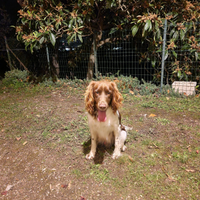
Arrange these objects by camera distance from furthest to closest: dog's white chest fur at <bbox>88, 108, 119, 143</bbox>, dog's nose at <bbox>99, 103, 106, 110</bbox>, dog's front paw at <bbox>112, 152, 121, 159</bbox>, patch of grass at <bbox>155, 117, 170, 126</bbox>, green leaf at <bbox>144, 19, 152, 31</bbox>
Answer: green leaf at <bbox>144, 19, 152, 31</bbox>
patch of grass at <bbox>155, 117, 170, 126</bbox>
dog's front paw at <bbox>112, 152, 121, 159</bbox>
dog's white chest fur at <bbox>88, 108, 119, 143</bbox>
dog's nose at <bbox>99, 103, 106, 110</bbox>

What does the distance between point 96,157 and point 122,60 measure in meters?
5.00

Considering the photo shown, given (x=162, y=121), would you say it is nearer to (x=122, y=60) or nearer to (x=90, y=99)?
(x=90, y=99)

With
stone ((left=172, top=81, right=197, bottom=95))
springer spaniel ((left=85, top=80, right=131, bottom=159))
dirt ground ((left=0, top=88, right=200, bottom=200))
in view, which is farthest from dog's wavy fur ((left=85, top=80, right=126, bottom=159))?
stone ((left=172, top=81, right=197, bottom=95))

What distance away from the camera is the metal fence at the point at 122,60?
5.65 m

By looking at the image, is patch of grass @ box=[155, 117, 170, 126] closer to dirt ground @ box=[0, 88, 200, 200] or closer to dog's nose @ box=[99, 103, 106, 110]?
dirt ground @ box=[0, 88, 200, 200]

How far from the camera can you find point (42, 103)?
4977 mm

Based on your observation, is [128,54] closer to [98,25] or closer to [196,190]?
[98,25]

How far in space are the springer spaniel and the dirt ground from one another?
333mm

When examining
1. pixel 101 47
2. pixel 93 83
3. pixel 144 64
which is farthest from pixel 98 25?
pixel 93 83

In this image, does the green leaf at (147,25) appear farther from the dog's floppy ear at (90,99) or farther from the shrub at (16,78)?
the shrub at (16,78)

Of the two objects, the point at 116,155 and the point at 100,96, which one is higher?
the point at 100,96

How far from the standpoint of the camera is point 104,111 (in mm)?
2115

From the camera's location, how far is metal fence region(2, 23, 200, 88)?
5652mm

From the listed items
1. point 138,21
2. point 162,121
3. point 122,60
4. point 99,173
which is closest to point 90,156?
point 99,173
